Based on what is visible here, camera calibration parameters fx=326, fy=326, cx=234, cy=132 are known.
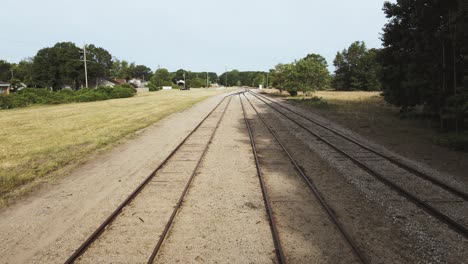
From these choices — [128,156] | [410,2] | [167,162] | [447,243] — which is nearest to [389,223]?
[447,243]

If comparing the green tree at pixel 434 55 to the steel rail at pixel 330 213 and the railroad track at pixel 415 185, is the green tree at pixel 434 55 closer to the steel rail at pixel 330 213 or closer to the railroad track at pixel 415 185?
the railroad track at pixel 415 185

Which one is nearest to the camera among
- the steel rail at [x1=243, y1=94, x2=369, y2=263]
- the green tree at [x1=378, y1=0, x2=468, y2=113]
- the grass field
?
the steel rail at [x1=243, y1=94, x2=369, y2=263]

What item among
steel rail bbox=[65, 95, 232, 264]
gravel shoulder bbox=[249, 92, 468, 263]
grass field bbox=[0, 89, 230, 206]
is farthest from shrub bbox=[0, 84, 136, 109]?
gravel shoulder bbox=[249, 92, 468, 263]

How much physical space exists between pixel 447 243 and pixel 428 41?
1438 centimetres

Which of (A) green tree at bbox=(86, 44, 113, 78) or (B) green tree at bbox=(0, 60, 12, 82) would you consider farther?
(B) green tree at bbox=(0, 60, 12, 82)

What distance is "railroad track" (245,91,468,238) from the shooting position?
7059 millimetres

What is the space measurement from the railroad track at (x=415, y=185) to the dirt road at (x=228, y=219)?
0.79ft

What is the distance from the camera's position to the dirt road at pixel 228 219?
5.68 m

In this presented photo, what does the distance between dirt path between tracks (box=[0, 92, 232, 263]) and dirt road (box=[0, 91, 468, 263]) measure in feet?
0.08

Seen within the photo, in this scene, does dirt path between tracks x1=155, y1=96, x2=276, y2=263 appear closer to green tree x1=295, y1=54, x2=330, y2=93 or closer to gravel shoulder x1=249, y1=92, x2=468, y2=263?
gravel shoulder x1=249, y1=92, x2=468, y2=263

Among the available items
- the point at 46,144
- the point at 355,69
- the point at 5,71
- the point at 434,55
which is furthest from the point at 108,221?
the point at 5,71

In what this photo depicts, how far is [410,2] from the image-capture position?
20.7 m

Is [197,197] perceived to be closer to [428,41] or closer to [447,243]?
[447,243]

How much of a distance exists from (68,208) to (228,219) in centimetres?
392
